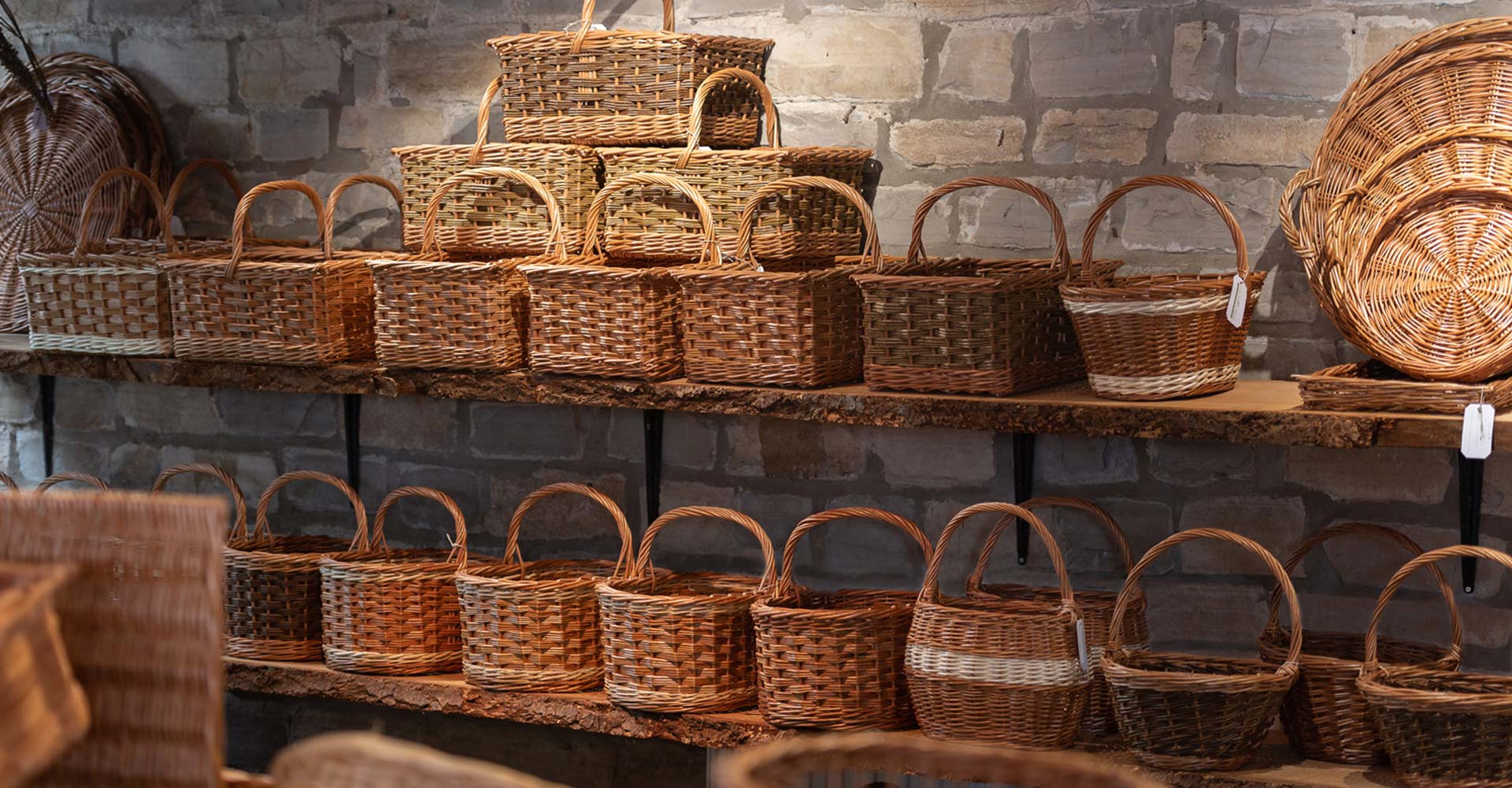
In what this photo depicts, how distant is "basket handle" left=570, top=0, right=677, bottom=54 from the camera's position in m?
3.10

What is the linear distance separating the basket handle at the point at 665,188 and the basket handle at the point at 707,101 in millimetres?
75

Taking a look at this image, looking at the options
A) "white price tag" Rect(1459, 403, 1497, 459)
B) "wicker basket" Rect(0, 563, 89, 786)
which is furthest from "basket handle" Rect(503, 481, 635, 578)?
"wicker basket" Rect(0, 563, 89, 786)

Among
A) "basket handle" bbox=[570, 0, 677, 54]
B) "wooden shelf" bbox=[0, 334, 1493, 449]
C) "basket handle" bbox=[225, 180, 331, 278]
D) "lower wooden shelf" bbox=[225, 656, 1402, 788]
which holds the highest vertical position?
"basket handle" bbox=[570, 0, 677, 54]

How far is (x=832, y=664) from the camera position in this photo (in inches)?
110

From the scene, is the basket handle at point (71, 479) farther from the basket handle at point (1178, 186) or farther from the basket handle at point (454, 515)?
the basket handle at point (1178, 186)

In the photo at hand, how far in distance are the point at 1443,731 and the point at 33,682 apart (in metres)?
2.03

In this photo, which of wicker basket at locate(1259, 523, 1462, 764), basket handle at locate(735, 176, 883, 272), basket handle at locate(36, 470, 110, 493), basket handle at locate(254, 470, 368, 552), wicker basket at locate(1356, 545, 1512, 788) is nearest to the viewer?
wicker basket at locate(1356, 545, 1512, 788)

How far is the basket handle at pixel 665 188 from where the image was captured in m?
2.97

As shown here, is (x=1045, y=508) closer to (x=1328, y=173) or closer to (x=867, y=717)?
(x=867, y=717)

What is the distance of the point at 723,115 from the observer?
3199 mm

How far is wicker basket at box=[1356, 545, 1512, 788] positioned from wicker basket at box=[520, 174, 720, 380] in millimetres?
1382

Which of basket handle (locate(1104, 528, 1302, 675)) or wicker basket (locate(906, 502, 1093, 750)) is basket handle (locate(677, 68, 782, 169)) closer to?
wicker basket (locate(906, 502, 1093, 750))

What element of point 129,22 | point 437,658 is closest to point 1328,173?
point 437,658

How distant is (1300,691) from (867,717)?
75 centimetres
